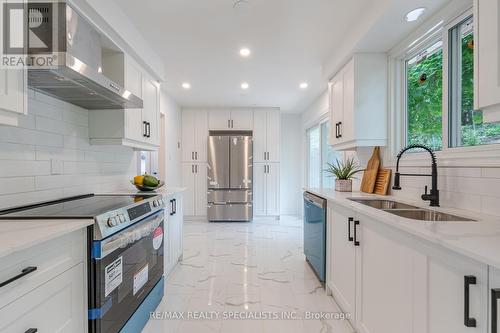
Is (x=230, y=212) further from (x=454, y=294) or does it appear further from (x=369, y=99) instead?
(x=454, y=294)

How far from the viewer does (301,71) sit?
3.59m

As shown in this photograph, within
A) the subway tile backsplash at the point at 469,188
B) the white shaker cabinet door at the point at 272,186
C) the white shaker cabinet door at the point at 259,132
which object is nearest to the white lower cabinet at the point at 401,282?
the subway tile backsplash at the point at 469,188

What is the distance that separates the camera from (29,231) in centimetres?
103

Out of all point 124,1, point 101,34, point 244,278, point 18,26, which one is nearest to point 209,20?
point 124,1

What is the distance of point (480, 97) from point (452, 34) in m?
1.11

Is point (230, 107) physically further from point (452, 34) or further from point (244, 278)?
point (452, 34)

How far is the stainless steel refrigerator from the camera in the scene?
5.45 m

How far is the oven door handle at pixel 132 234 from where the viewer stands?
1376mm

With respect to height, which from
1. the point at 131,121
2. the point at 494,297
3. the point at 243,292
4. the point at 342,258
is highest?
the point at 131,121

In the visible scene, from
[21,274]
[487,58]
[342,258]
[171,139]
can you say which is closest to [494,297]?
[487,58]

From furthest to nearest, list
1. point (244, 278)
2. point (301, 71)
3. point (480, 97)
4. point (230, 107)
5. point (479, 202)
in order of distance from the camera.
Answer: point (230, 107) → point (301, 71) → point (244, 278) → point (479, 202) → point (480, 97)

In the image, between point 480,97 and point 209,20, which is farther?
point 209,20

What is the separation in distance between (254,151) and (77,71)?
444 centimetres
